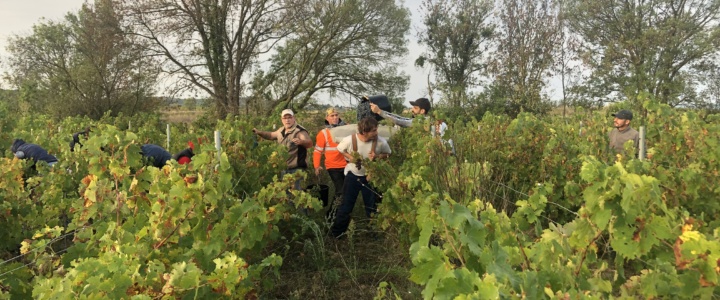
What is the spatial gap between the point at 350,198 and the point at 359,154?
0.56 metres

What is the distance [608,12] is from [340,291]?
89.6ft

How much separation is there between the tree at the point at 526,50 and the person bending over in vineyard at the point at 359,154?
67.4 ft

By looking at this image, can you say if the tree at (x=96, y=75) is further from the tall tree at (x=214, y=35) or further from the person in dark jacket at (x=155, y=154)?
the person in dark jacket at (x=155, y=154)

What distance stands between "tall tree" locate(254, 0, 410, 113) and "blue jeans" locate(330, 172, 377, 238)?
1549 centimetres

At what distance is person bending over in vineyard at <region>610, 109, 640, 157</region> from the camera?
5.90 m

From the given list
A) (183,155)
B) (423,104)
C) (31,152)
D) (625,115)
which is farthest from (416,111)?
(31,152)

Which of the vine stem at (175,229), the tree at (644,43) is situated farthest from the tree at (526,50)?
the vine stem at (175,229)

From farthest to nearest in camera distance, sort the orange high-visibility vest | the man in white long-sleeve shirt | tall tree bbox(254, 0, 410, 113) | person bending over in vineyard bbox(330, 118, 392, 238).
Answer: tall tree bbox(254, 0, 410, 113)
the man in white long-sleeve shirt
the orange high-visibility vest
person bending over in vineyard bbox(330, 118, 392, 238)

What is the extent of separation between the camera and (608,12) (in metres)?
26.0

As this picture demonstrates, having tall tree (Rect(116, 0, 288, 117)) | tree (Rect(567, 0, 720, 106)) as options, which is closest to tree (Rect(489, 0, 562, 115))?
tree (Rect(567, 0, 720, 106))

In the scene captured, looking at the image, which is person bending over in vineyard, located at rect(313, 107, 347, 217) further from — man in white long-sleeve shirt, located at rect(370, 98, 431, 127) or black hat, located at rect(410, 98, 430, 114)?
black hat, located at rect(410, 98, 430, 114)

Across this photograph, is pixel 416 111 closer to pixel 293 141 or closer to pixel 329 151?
pixel 329 151

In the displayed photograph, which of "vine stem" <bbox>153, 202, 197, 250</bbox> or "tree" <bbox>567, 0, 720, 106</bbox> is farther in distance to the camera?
"tree" <bbox>567, 0, 720, 106</bbox>

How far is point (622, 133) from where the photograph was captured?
6062mm
